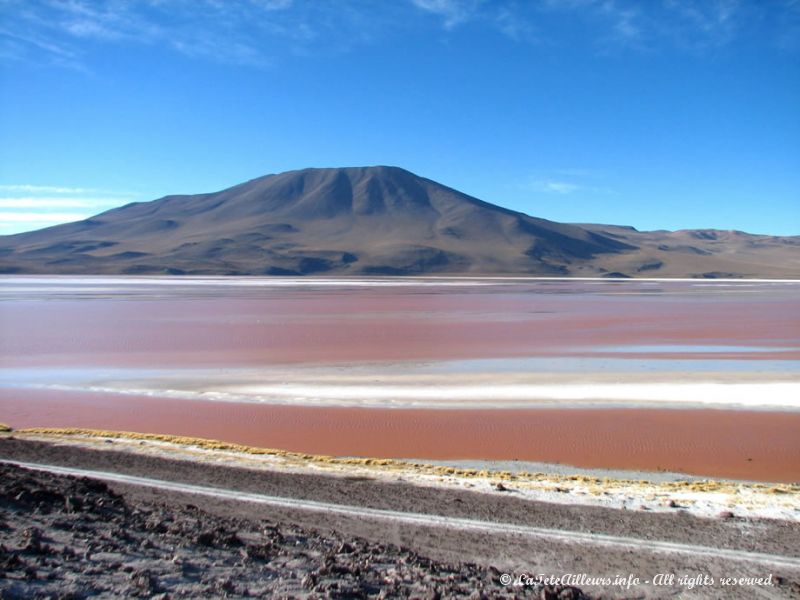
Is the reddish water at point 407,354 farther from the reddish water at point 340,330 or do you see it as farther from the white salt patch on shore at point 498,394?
the white salt patch on shore at point 498,394

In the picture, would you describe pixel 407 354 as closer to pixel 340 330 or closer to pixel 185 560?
pixel 340 330

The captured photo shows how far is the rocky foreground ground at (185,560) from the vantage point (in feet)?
16.3

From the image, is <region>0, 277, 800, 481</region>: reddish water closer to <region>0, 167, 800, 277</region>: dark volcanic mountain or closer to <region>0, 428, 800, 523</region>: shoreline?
<region>0, 428, 800, 523</region>: shoreline

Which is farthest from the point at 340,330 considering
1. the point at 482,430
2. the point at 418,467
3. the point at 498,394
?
the point at 418,467

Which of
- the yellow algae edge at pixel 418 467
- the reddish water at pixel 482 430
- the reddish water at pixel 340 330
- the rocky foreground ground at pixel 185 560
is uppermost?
the rocky foreground ground at pixel 185 560

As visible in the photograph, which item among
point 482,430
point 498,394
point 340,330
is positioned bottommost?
point 482,430

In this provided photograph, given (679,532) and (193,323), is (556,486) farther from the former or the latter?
(193,323)

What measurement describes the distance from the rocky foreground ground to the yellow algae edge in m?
3.74

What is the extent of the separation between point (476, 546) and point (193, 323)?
28.0 m

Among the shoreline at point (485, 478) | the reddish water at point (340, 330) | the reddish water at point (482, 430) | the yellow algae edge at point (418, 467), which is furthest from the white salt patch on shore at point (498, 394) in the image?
the shoreline at point (485, 478)

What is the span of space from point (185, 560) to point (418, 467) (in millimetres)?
5550

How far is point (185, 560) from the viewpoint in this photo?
5.59 m

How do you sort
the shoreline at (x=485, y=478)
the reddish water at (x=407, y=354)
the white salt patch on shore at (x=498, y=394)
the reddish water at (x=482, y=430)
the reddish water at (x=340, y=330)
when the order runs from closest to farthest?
the shoreline at (x=485, y=478), the reddish water at (x=482, y=430), the reddish water at (x=407, y=354), the white salt patch on shore at (x=498, y=394), the reddish water at (x=340, y=330)

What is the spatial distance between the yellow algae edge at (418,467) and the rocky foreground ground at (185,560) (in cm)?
374
